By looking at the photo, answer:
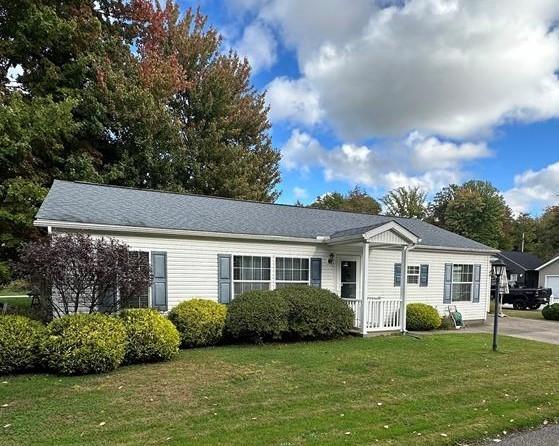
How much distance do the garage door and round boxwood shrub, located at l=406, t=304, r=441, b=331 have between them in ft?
73.6

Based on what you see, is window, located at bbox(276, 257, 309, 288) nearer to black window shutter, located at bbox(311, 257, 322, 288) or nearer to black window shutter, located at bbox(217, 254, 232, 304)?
black window shutter, located at bbox(311, 257, 322, 288)

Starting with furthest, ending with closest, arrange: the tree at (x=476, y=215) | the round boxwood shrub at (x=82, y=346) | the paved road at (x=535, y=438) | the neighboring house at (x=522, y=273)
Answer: the tree at (x=476, y=215) → the neighboring house at (x=522, y=273) → the round boxwood shrub at (x=82, y=346) → the paved road at (x=535, y=438)

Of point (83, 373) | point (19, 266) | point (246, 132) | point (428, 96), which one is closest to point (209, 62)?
point (246, 132)

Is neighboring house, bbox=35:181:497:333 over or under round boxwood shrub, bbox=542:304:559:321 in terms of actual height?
over

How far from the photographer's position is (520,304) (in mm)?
27578

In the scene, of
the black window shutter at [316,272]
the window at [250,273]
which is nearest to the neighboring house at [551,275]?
the black window shutter at [316,272]

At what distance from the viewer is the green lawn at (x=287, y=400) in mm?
4754

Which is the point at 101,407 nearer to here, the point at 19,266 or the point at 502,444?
the point at 19,266

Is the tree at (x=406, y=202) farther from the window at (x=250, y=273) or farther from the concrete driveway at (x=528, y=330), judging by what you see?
the window at (x=250, y=273)

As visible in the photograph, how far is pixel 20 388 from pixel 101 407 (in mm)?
1827

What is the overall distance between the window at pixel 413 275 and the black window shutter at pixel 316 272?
11.9ft

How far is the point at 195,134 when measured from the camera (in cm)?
2270

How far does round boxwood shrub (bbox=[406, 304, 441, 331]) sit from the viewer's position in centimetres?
1396

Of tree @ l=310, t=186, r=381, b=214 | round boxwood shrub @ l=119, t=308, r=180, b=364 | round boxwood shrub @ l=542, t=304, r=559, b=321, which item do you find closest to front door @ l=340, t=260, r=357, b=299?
round boxwood shrub @ l=119, t=308, r=180, b=364
